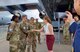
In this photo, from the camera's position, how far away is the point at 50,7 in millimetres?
30156

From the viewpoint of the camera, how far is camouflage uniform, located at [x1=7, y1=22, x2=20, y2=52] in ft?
22.0

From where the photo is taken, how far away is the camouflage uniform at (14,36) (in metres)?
6.71

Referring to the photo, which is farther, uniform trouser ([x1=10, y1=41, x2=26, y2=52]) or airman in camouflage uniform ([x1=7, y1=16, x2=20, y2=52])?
uniform trouser ([x1=10, y1=41, x2=26, y2=52])

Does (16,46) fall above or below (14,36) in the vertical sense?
below

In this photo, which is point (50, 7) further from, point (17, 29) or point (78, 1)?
point (78, 1)

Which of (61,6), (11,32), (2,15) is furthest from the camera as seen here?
(2,15)

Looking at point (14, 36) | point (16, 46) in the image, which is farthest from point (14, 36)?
point (16, 46)

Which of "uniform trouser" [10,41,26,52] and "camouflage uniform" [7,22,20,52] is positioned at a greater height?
"camouflage uniform" [7,22,20,52]

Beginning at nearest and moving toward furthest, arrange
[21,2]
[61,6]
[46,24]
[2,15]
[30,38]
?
[46,24] < [30,38] < [61,6] < [21,2] < [2,15]

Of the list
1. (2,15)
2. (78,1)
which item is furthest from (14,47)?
(2,15)

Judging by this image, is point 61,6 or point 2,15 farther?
point 2,15

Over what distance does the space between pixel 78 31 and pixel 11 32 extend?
5109 millimetres

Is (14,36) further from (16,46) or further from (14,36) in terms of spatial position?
(16,46)

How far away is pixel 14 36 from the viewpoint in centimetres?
682
